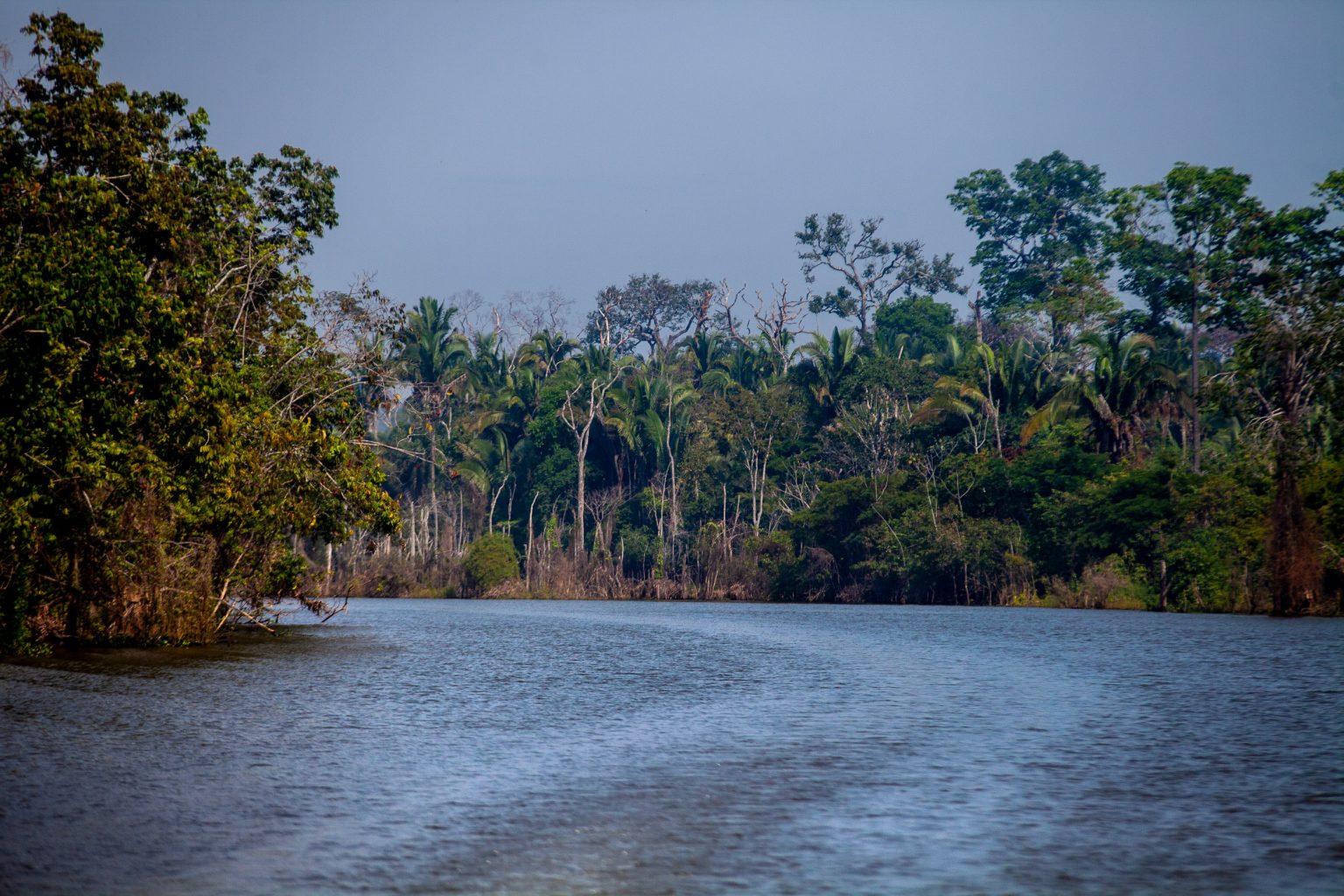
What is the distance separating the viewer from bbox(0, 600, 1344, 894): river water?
7.73 meters

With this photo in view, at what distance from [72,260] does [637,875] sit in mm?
14167

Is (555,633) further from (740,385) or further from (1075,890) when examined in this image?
(740,385)

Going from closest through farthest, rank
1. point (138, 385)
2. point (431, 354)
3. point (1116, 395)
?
point (138, 385) → point (1116, 395) → point (431, 354)

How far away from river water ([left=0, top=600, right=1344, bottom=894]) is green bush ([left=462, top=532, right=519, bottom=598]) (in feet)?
142

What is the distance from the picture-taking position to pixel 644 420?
70000 mm

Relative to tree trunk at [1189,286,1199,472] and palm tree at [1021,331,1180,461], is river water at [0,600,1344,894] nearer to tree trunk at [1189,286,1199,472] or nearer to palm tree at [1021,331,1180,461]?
palm tree at [1021,331,1180,461]

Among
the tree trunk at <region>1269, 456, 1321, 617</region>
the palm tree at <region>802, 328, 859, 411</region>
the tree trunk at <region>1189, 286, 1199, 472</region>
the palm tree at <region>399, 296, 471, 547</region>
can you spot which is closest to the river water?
the tree trunk at <region>1269, 456, 1321, 617</region>

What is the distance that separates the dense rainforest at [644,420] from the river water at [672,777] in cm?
357

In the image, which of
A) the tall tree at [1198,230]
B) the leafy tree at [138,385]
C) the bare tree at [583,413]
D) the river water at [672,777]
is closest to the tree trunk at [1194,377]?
the tall tree at [1198,230]

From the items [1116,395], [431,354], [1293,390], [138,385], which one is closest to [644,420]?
[431,354]

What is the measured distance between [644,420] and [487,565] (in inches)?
439

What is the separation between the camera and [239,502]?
85.1 ft

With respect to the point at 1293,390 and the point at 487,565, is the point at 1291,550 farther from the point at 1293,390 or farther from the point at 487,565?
the point at 487,565

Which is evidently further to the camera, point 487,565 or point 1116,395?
point 487,565
